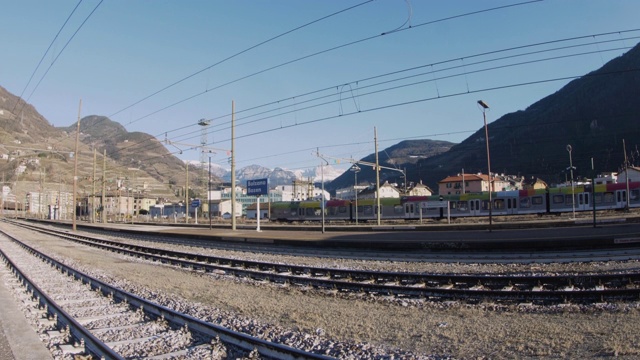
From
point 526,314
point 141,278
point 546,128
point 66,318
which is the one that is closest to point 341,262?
point 141,278

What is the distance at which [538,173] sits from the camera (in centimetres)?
14988

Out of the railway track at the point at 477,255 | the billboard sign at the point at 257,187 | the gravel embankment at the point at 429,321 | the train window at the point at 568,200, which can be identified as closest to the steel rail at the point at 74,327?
the gravel embankment at the point at 429,321

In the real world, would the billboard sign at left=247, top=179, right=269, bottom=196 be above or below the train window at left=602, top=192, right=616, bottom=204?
above

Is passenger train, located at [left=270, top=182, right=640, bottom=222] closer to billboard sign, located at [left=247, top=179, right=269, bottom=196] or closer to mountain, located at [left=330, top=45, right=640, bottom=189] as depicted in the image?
billboard sign, located at [left=247, top=179, right=269, bottom=196]

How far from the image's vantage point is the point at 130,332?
26.7ft

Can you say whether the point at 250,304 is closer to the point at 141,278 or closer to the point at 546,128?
the point at 141,278

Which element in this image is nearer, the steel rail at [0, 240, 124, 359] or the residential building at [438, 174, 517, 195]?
the steel rail at [0, 240, 124, 359]

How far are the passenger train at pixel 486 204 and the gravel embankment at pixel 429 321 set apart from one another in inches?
1307

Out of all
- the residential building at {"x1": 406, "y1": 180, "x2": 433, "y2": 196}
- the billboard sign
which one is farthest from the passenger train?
the residential building at {"x1": 406, "y1": 180, "x2": 433, "y2": 196}

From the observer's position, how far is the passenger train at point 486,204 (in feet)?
163

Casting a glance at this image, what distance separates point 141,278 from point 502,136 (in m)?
202

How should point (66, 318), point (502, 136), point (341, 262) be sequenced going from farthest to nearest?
point (502, 136), point (341, 262), point (66, 318)

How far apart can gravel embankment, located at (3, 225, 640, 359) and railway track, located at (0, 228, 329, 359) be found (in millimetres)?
934

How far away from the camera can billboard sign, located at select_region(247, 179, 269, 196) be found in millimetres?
41594
